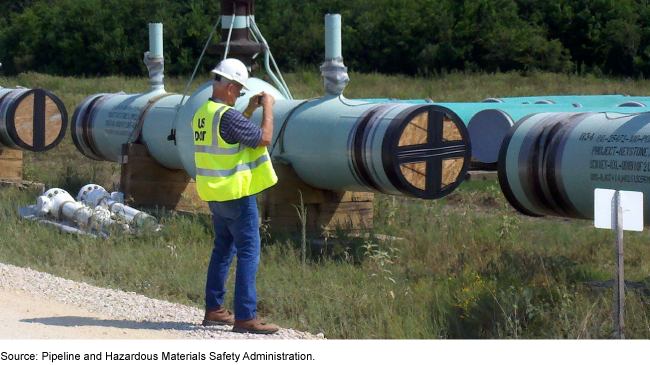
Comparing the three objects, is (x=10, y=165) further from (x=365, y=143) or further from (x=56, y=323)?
(x=56, y=323)

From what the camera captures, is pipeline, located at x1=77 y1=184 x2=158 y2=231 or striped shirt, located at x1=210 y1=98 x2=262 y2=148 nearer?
striped shirt, located at x1=210 y1=98 x2=262 y2=148

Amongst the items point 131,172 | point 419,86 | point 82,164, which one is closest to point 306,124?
point 131,172

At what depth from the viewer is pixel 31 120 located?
13.1 m

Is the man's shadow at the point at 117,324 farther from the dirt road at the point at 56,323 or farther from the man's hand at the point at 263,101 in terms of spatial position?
the man's hand at the point at 263,101

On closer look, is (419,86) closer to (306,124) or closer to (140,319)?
(306,124)

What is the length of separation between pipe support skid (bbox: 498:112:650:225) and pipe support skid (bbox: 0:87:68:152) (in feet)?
24.7

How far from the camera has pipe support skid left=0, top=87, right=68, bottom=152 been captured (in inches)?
511

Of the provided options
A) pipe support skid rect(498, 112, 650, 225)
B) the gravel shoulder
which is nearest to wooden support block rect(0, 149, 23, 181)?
the gravel shoulder

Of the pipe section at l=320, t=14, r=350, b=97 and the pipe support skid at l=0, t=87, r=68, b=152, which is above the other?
the pipe section at l=320, t=14, r=350, b=97

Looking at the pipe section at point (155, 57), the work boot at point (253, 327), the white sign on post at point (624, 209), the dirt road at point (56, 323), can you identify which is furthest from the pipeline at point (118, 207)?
the white sign on post at point (624, 209)

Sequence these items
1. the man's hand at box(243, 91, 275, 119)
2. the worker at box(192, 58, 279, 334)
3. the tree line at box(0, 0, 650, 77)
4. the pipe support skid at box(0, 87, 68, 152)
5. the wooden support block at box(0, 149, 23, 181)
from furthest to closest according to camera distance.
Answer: the tree line at box(0, 0, 650, 77) → the wooden support block at box(0, 149, 23, 181) → the pipe support skid at box(0, 87, 68, 152) → the man's hand at box(243, 91, 275, 119) → the worker at box(192, 58, 279, 334)

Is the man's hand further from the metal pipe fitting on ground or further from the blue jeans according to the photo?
the metal pipe fitting on ground

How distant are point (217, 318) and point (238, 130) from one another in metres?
1.21

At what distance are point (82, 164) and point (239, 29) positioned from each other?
7.83 metres
